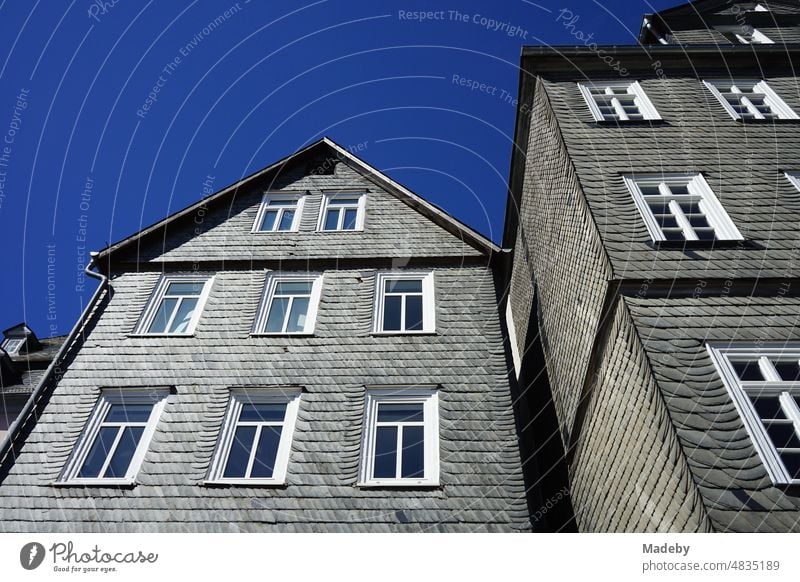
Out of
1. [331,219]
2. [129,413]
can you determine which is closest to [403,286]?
[331,219]

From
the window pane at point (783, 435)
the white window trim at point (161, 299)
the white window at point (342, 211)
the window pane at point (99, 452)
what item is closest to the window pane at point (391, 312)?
the white window at point (342, 211)

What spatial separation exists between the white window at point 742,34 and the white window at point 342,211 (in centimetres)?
1318

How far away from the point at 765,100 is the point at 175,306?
15717mm

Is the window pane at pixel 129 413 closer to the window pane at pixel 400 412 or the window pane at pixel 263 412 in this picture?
the window pane at pixel 263 412

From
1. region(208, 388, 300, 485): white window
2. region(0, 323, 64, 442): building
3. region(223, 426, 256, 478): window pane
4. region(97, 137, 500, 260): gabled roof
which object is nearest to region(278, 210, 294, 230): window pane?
region(97, 137, 500, 260): gabled roof

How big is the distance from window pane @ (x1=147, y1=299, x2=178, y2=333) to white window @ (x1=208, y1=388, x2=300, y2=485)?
302 cm

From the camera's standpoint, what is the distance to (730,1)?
20328mm

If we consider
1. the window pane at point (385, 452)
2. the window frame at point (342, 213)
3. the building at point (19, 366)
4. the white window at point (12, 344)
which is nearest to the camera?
the window pane at point (385, 452)

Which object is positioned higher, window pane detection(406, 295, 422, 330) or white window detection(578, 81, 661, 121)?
white window detection(578, 81, 661, 121)

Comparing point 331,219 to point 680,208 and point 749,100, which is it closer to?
point 680,208

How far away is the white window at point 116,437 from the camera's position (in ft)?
33.2

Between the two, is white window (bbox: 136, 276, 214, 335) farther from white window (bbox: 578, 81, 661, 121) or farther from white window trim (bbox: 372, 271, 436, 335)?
white window (bbox: 578, 81, 661, 121)

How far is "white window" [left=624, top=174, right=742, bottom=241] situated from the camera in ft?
35.8

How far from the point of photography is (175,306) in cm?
1370
